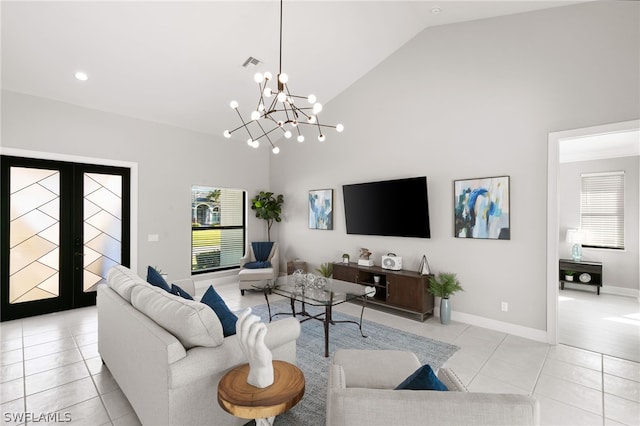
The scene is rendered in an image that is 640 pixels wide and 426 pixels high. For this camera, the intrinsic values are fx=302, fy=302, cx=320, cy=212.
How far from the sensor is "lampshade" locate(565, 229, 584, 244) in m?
5.77

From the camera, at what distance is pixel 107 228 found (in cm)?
493

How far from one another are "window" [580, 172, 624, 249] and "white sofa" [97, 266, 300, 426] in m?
6.34

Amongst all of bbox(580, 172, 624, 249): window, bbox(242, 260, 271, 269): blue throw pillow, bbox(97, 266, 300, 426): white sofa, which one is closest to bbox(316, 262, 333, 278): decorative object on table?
bbox(242, 260, 271, 269): blue throw pillow

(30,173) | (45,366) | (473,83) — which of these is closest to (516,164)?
(473,83)

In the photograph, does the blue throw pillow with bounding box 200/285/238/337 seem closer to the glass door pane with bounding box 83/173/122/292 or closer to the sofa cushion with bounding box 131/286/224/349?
the sofa cushion with bounding box 131/286/224/349

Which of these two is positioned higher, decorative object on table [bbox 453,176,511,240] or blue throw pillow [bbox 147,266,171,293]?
decorative object on table [bbox 453,176,511,240]

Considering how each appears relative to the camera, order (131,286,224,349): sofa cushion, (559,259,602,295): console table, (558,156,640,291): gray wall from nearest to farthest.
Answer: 1. (131,286,224,349): sofa cushion
2. (558,156,640,291): gray wall
3. (559,259,602,295): console table

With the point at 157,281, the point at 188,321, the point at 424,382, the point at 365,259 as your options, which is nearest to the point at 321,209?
the point at 365,259

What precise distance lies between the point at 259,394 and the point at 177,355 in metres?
0.51

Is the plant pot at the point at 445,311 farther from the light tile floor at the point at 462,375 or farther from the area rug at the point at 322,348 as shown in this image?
the area rug at the point at 322,348

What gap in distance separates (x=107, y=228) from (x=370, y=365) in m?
4.92

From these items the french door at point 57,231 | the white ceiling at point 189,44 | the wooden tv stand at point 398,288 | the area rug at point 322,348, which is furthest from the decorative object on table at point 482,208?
the french door at point 57,231

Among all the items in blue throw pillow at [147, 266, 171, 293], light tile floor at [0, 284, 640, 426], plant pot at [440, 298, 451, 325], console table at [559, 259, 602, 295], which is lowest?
light tile floor at [0, 284, 640, 426]

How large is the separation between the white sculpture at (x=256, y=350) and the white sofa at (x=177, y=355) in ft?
0.95
